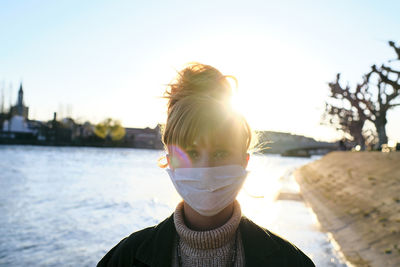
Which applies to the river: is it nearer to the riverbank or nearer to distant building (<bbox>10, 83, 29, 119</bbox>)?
the riverbank

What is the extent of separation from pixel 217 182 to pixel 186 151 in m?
0.28

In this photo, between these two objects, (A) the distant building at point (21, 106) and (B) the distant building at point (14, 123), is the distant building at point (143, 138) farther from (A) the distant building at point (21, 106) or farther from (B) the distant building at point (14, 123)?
(A) the distant building at point (21, 106)

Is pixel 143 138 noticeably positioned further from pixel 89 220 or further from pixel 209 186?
pixel 209 186

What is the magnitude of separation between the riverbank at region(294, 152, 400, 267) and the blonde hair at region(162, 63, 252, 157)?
215 inches

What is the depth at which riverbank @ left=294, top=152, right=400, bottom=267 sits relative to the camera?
698 cm

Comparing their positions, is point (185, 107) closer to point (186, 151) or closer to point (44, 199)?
point (186, 151)

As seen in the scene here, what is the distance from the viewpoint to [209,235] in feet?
6.65

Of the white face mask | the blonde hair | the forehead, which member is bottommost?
the white face mask

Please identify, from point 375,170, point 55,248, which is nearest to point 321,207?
point 375,170

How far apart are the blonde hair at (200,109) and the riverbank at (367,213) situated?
545cm

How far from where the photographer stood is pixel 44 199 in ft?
52.8

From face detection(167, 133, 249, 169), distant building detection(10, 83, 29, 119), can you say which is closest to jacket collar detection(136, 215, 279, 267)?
face detection(167, 133, 249, 169)

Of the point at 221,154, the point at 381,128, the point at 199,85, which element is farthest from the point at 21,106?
the point at 221,154

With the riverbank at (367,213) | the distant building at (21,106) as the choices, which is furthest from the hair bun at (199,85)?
the distant building at (21,106)
